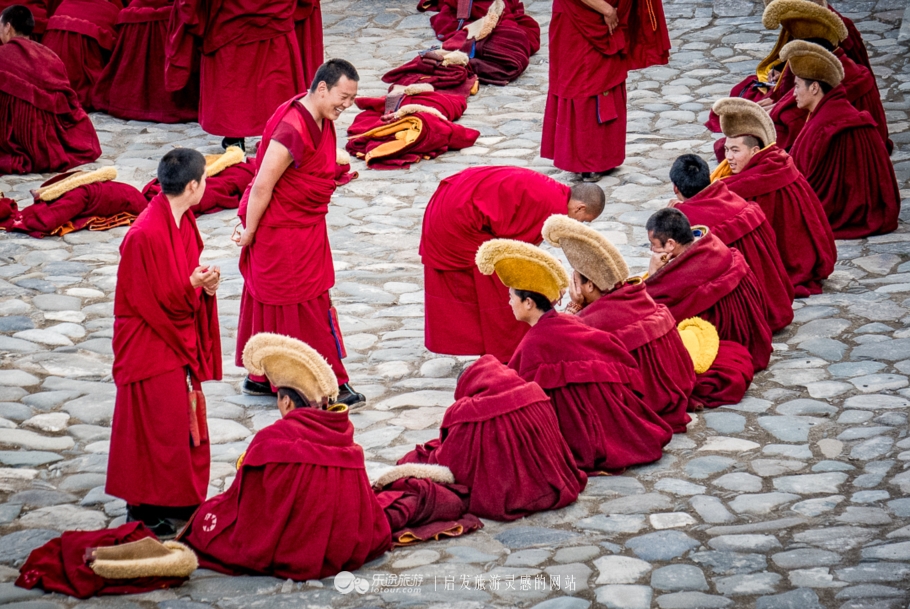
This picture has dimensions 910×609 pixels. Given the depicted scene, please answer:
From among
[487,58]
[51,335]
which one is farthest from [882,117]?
[51,335]

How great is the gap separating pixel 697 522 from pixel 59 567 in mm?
2745

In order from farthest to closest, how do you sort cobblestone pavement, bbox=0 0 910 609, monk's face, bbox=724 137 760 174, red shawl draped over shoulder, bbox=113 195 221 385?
1. monk's face, bbox=724 137 760 174
2. red shawl draped over shoulder, bbox=113 195 221 385
3. cobblestone pavement, bbox=0 0 910 609

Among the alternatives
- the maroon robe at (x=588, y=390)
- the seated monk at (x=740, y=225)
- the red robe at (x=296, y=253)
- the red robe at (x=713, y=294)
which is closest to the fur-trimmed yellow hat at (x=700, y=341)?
the red robe at (x=713, y=294)

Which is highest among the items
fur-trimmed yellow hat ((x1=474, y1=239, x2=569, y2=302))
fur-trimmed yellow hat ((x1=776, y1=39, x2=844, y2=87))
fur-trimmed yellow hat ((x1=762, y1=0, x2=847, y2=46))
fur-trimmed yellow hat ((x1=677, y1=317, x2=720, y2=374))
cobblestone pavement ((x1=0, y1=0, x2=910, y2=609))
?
fur-trimmed yellow hat ((x1=762, y1=0, x2=847, y2=46))

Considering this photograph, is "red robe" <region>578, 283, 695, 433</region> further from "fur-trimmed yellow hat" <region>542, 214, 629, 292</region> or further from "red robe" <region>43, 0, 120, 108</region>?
"red robe" <region>43, 0, 120, 108</region>

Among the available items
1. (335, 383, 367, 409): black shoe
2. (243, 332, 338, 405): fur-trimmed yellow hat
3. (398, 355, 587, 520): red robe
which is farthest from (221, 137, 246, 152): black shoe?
(243, 332, 338, 405): fur-trimmed yellow hat

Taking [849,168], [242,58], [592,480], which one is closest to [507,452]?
[592,480]

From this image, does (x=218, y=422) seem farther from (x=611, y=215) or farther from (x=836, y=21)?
(x=836, y=21)

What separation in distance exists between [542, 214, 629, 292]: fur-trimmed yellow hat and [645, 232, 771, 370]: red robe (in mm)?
773

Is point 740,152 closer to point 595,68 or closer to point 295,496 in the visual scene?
point 595,68

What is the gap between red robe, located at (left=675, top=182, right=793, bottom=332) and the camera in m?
7.56

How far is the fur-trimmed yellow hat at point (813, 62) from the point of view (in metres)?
8.80

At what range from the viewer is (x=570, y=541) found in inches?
209

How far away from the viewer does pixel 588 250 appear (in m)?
6.21
